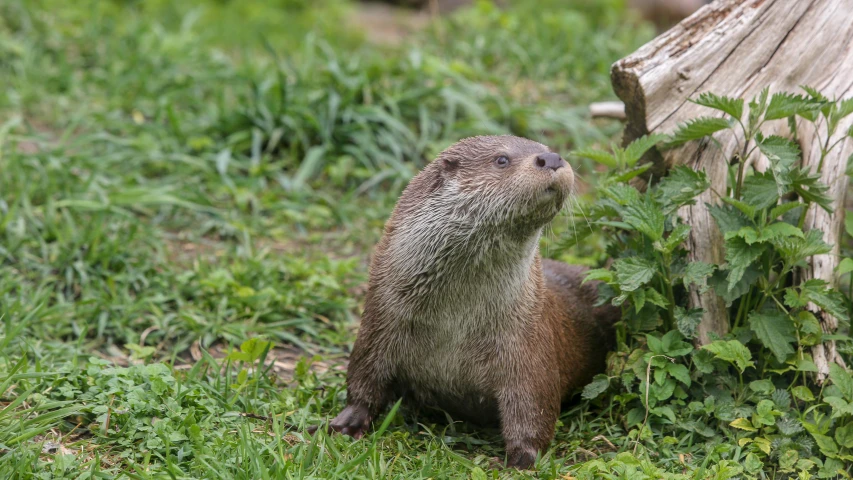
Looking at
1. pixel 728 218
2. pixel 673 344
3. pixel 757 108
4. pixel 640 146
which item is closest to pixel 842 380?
pixel 673 344

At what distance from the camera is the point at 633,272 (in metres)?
3.77

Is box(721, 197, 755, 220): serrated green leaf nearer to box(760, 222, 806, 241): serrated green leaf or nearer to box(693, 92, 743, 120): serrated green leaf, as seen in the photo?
box(760, 222, 806, 241): serrated green leaf

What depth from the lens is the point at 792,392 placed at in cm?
372

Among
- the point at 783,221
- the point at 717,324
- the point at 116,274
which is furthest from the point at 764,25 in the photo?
the point at 116,274

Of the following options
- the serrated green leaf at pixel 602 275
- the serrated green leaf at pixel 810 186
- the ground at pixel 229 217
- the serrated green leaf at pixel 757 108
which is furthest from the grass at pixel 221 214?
the serrated green leaf at pixel 757 108

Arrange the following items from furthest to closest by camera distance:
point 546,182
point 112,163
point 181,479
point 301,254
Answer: point 112,163 → point 301,254 → point 546,182 → point 181,479

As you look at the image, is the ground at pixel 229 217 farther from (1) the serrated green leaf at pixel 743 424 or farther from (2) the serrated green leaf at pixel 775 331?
(2) the serrated green leaf at pixel 775 331

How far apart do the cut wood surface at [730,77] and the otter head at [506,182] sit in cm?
74

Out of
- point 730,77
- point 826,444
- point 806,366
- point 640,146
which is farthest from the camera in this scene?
point 730,77

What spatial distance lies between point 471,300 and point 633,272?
666mm

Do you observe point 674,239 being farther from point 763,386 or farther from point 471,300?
point 471,300

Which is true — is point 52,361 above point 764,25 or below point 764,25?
below

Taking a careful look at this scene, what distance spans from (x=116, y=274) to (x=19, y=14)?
3.91 metres

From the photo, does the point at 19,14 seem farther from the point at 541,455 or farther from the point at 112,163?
the point at 541,455
